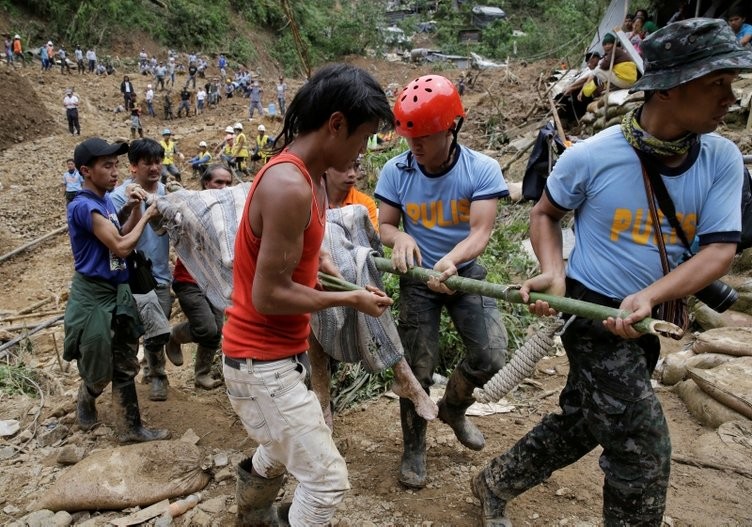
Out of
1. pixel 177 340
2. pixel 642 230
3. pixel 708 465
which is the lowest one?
pixel 177 340

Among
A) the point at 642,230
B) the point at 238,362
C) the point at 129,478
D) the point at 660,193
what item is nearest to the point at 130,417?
the point at 129,478

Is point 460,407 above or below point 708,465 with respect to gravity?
above

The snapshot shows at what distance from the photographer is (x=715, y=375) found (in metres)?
4.01

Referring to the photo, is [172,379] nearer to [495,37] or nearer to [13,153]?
[13,153]

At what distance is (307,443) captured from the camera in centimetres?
218

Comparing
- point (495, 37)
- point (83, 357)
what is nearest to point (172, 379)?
point (83, 357)

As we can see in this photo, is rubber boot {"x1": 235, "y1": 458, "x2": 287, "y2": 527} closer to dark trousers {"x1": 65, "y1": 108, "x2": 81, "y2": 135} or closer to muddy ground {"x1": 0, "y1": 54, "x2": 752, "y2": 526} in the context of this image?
muddy ground {"x1": 0, "y1": 54, "x2": 752, "y2": 526}

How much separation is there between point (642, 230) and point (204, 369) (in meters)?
3.70

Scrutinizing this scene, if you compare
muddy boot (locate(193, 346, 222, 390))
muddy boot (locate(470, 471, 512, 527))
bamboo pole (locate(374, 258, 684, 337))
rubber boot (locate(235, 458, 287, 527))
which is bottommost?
muddy boot (locate(193, 346, 222, 390))

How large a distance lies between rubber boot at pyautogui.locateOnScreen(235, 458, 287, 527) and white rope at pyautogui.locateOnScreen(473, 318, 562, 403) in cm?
102

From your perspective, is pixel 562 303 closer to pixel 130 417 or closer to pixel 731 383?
pixel 731 383

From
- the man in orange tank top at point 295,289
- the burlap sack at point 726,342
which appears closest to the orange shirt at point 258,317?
the man in orange tank top at point 295,289

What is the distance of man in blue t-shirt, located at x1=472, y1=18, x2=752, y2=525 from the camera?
1967 millimetres

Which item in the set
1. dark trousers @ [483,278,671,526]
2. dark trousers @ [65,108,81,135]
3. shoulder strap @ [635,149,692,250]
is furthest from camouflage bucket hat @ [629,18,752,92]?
dark trousers @ [65,108,81,135]
